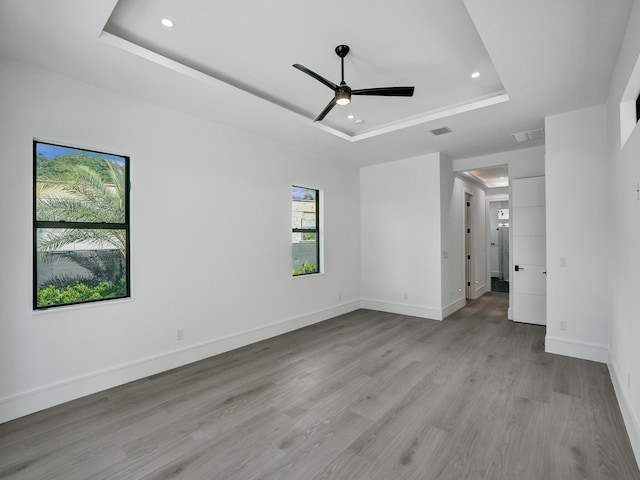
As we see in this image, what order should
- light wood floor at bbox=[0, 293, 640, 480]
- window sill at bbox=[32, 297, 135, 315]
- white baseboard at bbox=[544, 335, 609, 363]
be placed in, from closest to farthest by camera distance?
light wood floor at bbox=[0, 293, 640, 480]
window sill at bbox=[32, 297, 135, 315]
white baseboard at bbox=[544, 335, 609, 363]

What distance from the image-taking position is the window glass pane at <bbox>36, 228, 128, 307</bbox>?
2.75 meters

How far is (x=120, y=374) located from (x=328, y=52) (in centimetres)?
360

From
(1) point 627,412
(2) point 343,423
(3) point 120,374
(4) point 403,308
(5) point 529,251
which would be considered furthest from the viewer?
(4) point 403,308

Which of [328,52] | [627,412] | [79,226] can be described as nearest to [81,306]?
[79,226]

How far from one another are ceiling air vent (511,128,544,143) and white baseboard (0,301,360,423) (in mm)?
4287

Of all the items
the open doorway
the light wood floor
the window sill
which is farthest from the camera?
the open doorway

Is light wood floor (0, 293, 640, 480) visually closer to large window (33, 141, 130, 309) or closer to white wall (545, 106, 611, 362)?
white wall (545, 106, 611, 362)

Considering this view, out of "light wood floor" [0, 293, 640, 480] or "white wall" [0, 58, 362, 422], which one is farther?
"white wall" [0, 58, 362, 422]

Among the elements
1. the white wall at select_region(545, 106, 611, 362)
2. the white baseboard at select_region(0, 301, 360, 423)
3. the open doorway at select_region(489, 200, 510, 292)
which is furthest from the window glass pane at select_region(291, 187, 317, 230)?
the open doorway at select_region(489, 200, 510, 292)

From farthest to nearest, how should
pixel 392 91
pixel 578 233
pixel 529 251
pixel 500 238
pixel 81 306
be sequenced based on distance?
1. pixel 500 238
2. pixel 529 251
3. pixel 578 233
4. pixel 81 306
5. pixel 392 91

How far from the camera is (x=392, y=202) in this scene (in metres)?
5.94

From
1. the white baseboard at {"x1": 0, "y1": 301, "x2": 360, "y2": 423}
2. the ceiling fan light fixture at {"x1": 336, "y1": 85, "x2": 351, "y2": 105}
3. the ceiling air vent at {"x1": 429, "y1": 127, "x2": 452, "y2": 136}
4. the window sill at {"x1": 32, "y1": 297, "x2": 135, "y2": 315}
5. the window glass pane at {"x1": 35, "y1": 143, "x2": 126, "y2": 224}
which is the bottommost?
the white baseboard at {"x1": 0, "y1": 301, "x2": 360, "y2": 423}

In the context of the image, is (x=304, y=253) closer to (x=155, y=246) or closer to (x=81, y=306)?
(x=155, y=246)

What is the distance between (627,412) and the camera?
7.51 ft
